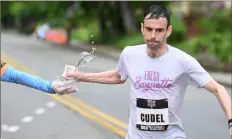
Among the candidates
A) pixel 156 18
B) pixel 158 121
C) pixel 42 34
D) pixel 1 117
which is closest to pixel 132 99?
pixel 158 121

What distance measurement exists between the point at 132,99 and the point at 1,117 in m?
7.95

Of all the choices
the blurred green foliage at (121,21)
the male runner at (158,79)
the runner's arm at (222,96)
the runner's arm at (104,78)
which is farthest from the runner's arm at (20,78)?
the blurred green foliage at (121,21)

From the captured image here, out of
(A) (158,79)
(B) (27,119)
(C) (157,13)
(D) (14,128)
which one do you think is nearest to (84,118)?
(B) (27,119)

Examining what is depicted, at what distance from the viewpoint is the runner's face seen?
4.23 meters

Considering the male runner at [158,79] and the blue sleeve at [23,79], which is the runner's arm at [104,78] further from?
the blue sleeve at [23,79]

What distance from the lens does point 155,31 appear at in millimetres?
A: 4227

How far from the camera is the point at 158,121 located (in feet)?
14.5

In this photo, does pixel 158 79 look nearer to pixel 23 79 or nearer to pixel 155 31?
pixel 155 31

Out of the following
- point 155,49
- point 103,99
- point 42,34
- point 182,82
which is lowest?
point 42,34

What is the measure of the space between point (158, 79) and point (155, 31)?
0.37m

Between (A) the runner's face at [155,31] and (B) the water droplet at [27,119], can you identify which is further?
(B) the water droplet at [27,119]

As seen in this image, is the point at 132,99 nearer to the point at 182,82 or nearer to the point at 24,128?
the point at 182,82

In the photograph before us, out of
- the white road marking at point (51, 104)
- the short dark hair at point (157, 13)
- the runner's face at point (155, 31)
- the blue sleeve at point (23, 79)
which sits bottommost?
the white road marking at point (51, 104)

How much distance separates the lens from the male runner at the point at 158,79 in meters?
4.26
